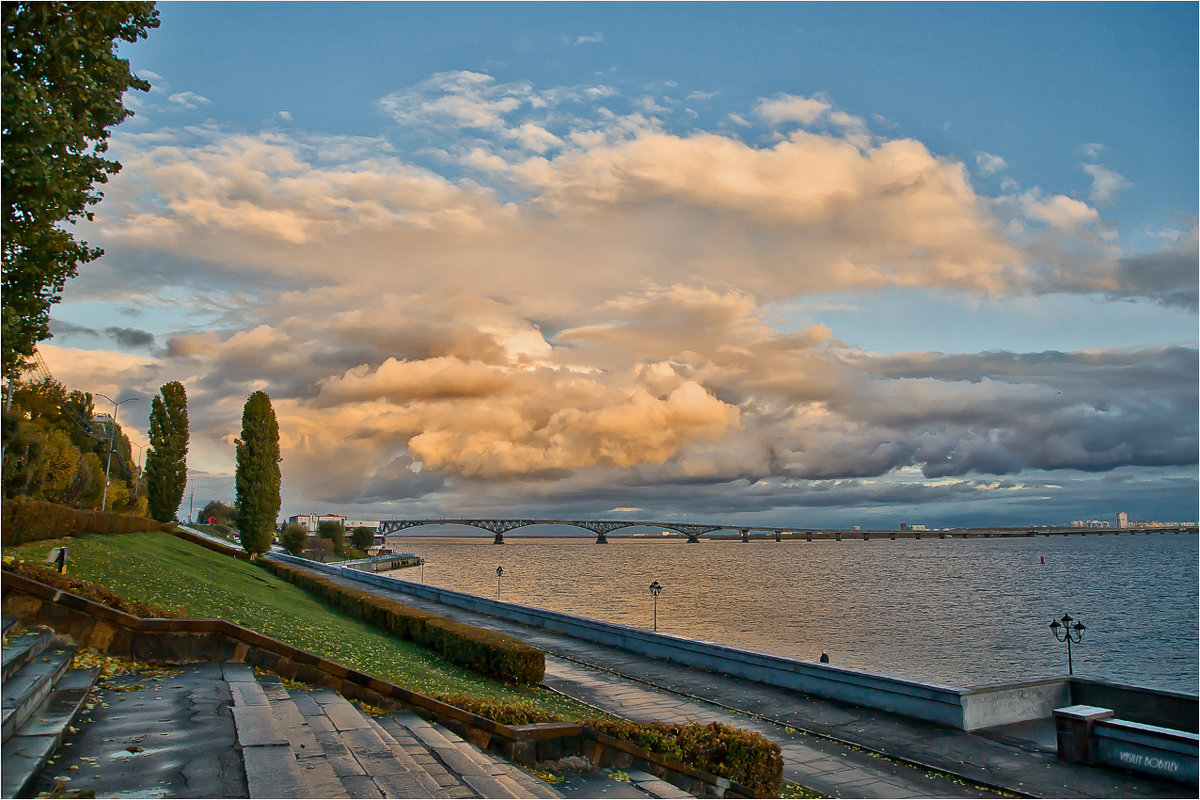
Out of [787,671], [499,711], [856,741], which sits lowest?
[856,741]

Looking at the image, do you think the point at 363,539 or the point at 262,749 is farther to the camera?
the point at 363,539

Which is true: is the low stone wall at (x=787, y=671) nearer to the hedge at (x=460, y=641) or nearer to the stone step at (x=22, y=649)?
the hedge at (x=460, y=641)

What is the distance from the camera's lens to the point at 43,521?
1029 inches

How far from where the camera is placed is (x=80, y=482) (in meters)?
49.8

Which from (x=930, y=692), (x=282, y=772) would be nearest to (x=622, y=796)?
(x=282, y=772)

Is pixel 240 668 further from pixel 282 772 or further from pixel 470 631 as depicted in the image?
pixel 470 631

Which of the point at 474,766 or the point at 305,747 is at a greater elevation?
the point at 305,747

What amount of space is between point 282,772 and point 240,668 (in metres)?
6.62

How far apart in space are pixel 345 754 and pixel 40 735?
11.0ft

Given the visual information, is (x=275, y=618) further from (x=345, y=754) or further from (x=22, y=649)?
(x=345, y=754)

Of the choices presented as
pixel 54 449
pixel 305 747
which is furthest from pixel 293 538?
pixel 305 747

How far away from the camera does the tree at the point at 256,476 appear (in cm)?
5622

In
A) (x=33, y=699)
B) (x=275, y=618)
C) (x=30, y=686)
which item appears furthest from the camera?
(x=275, y=618)

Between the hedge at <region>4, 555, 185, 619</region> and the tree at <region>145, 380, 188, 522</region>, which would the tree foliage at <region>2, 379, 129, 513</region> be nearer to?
the tree at <region>145, 380, 188, 522</region>
